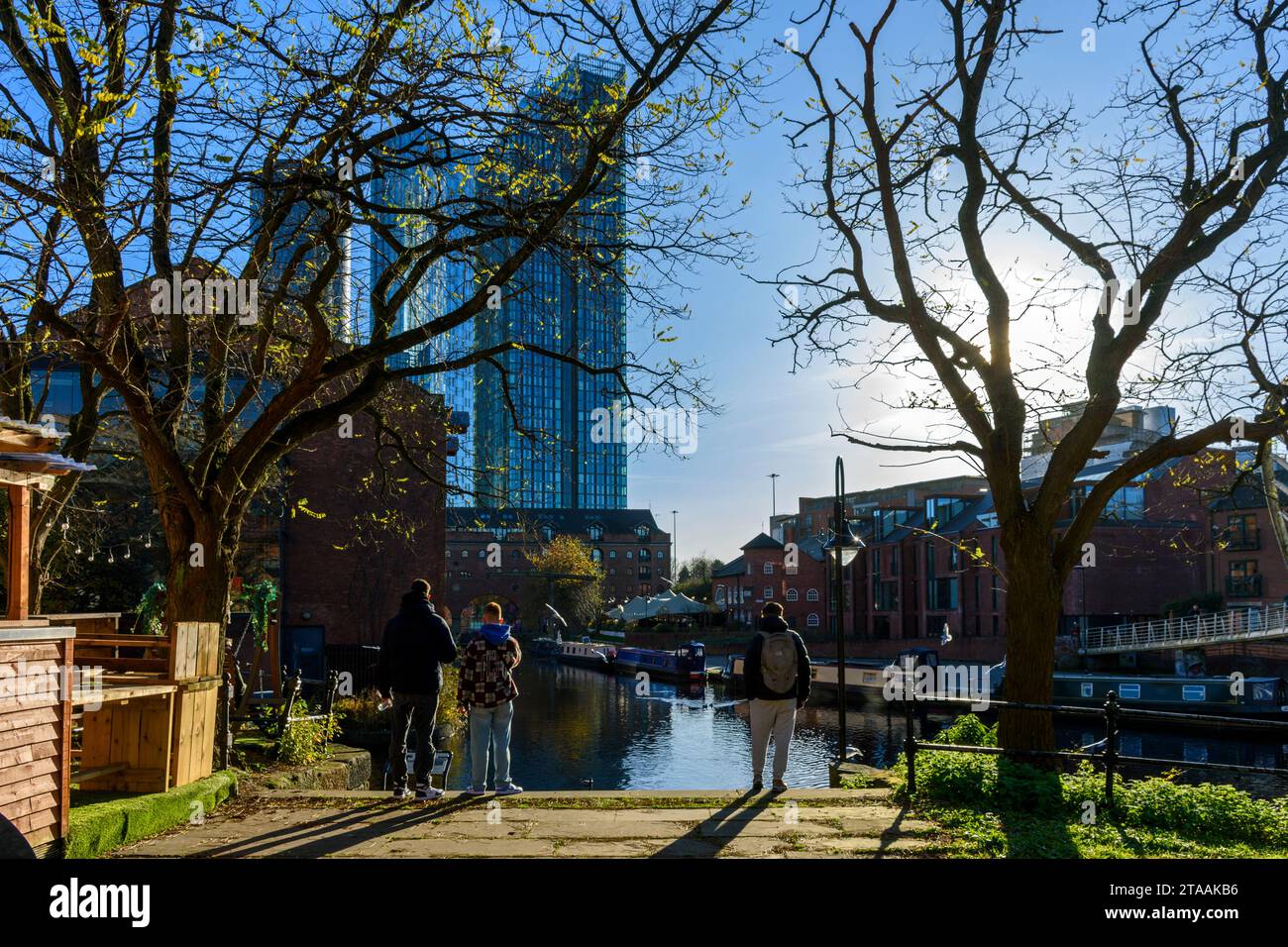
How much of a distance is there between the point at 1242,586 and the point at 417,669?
44.0m

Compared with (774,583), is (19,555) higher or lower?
higher

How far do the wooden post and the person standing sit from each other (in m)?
3.53

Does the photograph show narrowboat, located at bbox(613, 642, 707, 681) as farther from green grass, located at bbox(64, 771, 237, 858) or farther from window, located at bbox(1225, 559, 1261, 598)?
green grass, located at bbox(64, 771, 237, 858)

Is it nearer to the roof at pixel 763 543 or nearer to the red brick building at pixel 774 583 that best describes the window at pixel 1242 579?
the red brick building at pixel 774 583

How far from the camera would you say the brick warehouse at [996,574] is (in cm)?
4266

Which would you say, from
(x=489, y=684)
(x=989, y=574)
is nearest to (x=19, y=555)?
(x=489, y=684)

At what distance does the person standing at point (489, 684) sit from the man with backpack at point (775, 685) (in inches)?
87.7

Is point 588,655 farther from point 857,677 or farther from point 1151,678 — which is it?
point 1151,678

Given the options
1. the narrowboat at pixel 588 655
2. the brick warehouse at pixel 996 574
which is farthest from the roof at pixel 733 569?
the narrowboat at pixel 588 655

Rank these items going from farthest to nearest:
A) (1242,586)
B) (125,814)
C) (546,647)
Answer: (546,647) → (1242,586) → (125,814)

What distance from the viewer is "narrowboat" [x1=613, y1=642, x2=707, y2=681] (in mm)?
51938

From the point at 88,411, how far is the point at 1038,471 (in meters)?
48.9

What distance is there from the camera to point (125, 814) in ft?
22.7

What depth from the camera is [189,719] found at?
820cm
